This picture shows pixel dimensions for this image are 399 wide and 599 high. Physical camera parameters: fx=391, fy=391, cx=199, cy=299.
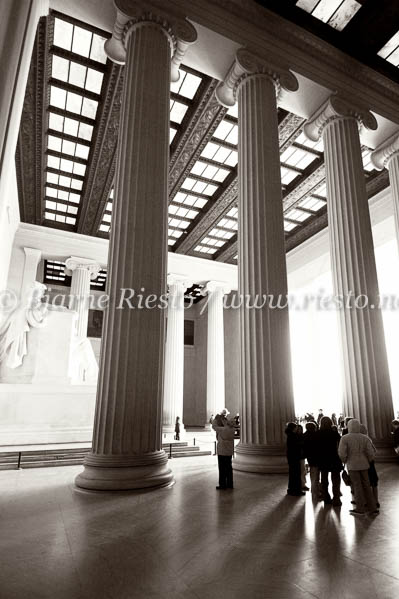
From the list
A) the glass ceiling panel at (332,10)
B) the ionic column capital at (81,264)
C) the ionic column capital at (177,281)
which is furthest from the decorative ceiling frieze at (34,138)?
the ionic column capital at (177,281)

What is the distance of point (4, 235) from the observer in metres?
14.8

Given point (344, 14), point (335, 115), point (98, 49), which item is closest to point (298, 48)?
point (344, 14)

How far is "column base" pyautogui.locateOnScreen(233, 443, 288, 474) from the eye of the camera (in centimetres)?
608

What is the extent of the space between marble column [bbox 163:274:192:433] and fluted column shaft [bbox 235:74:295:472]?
11.0m

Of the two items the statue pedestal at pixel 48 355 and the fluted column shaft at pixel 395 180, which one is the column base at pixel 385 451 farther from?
the statue pedestal at pixel 48 355

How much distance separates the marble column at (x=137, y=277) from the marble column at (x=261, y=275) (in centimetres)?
165

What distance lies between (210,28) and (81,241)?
1217 centimetres

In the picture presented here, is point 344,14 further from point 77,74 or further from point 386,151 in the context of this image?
point 77,74

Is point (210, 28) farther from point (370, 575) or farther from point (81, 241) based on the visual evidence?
point (81, 241)

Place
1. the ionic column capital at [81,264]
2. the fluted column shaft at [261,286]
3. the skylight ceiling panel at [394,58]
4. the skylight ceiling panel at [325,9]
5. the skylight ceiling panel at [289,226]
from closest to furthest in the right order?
the fluted column shaft at [261,286]
the skylight ceiling panel at [325,9]
the skylight ceiling panel at [394,58]
the ionic column capital at [81,264]
the skylight ceiling panel at [289,226]

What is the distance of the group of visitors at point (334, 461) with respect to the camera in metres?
3.94

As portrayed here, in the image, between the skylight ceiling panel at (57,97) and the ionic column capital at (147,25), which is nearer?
the ionic column capital at (147,25)

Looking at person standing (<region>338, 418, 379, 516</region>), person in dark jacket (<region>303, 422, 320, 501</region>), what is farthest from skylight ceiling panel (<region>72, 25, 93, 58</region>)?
person standing (<region>338, 418, 379, 516</region>)

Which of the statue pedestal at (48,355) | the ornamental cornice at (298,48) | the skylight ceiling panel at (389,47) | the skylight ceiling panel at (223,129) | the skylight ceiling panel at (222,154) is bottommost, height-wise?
the statue pedestal at (48,355)
